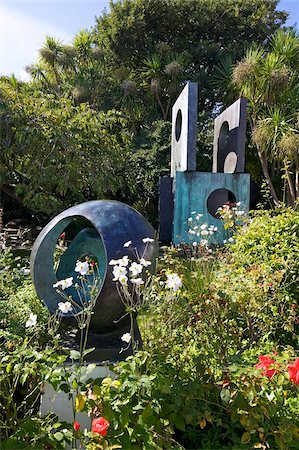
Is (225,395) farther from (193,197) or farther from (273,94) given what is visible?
(273,94)

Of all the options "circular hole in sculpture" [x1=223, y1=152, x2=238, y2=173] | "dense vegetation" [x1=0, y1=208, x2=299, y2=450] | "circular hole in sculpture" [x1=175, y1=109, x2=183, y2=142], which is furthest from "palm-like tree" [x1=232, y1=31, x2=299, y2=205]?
"dense vegetation" [x1=0, y1=208, x2=299, y2=450]

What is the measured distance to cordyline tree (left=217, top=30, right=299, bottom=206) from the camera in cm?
1207

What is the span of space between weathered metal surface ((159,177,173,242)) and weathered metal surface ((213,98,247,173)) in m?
1.41

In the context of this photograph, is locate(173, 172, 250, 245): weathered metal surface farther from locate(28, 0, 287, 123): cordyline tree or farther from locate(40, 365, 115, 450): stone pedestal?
locate(28, 0, 287, 123): cordyline tree

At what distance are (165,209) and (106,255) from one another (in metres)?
6.83

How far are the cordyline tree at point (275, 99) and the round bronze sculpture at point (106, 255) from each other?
9.09 meters

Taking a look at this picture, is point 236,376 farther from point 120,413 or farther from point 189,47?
point 189,47

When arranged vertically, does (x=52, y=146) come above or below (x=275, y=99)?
below

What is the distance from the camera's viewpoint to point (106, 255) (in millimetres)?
2998

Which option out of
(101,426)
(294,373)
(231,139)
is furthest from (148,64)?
(101,426)

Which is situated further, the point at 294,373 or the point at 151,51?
the point at 151,51

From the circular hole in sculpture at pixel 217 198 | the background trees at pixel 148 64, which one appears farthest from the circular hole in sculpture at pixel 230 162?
the background trees at pixel 148 64

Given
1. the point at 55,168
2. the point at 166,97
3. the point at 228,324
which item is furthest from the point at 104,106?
the point at 228,324

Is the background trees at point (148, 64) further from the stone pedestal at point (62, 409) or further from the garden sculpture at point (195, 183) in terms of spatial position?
the stone pedestal at point (62, 409)
